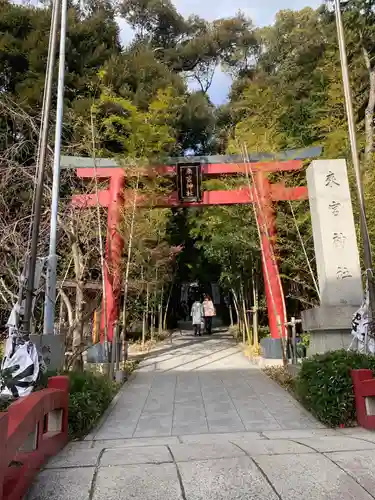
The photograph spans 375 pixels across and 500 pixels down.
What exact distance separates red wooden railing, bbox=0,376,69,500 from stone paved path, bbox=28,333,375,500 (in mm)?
123

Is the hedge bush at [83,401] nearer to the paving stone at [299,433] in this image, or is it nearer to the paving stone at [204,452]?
the paving stone at [204,452]

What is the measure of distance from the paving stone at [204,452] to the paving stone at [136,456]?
7cm

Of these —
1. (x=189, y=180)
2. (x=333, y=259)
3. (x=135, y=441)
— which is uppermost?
(x=189, y=180)

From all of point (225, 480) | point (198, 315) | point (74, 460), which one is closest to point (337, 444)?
point (225, 480)

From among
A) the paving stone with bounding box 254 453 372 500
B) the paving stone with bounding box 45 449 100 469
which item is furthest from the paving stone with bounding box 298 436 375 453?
the paving stone with bounding box 45 449 100 469

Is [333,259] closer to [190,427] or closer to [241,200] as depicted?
[190,427]

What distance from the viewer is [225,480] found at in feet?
8.32

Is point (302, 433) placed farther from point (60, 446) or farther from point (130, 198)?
point (130, 198)

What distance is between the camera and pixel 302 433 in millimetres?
4520

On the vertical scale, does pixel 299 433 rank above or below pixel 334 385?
below

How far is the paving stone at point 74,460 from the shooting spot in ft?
9.68

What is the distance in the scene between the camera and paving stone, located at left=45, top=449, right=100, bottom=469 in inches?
116

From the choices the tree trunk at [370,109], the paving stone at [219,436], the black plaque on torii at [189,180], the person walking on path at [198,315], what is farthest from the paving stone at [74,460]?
the person walking on path at [198,315]

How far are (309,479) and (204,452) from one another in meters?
0.76
